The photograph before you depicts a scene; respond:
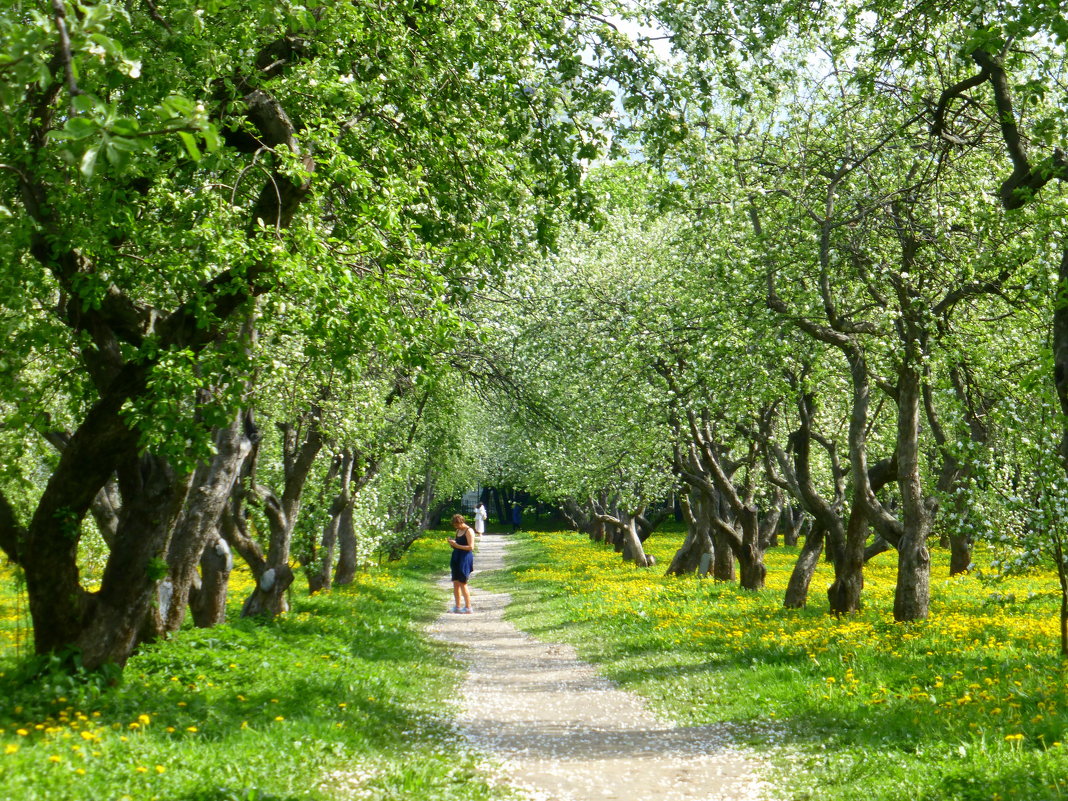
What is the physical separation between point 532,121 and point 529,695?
283 inches

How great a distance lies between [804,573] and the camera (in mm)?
20328

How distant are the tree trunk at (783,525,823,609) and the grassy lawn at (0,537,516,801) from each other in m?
9.39

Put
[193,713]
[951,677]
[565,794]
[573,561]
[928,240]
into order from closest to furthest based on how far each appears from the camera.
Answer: [565,794] < [193,713] < [951,677] < [928,240] < [573,561]

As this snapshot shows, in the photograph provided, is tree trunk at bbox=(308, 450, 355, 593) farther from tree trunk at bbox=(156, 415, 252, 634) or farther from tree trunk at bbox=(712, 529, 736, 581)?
tree trunk at bbox=(712, 529, 736, 581)

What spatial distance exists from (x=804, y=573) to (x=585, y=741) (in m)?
11.8

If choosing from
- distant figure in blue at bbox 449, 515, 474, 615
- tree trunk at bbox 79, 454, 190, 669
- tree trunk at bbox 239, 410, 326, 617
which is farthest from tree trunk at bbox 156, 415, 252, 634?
distant figure in blue at bbox 449, 515, 474, 615

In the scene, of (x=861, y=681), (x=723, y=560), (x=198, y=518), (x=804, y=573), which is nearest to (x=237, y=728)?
(x=198, y=518)

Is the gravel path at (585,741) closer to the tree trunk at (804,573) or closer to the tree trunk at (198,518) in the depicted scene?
the tree trunk at (198,518)

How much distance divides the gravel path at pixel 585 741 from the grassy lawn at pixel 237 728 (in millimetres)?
453

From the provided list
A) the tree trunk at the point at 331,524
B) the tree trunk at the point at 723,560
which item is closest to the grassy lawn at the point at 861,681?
the tree trunk at the point at 331,524

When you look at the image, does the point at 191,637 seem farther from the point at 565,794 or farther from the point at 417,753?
the point at 565,794

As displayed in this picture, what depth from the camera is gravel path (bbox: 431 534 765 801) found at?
7887mm

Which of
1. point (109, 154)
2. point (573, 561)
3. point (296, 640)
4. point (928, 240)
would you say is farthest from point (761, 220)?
point (573, 561)

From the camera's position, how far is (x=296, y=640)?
14.5 m
